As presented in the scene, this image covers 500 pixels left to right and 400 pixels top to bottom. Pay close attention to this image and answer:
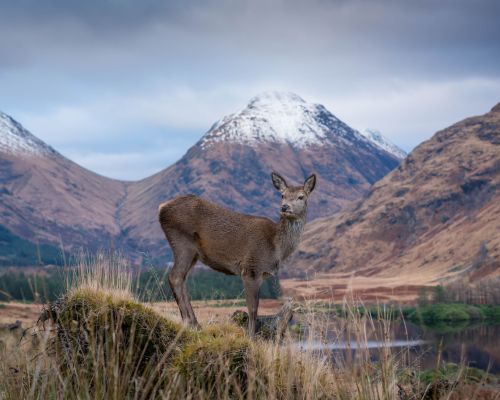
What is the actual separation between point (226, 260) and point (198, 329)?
1328 mm

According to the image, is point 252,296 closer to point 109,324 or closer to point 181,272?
point 181,272

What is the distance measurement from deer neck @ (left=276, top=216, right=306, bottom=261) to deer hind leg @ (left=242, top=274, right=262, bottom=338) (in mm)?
691

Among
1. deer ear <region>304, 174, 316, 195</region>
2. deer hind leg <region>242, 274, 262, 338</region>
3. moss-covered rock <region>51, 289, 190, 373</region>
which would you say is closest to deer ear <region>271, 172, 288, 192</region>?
deer ear <region>304, 174, 316, 195</region>

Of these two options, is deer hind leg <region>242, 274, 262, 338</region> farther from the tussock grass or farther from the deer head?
the deer head

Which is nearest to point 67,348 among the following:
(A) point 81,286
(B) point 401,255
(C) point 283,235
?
(A) point 81,286

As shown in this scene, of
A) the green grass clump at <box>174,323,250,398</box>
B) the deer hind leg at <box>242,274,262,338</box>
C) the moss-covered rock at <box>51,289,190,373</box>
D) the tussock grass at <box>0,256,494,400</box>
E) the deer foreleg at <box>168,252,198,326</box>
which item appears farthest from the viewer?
the deer foreleg at <box>168,252,198,326</box>

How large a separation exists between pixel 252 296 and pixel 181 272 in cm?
119

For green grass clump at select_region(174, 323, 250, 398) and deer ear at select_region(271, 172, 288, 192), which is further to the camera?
deer ear at select_region(271, 172, 288, 192)

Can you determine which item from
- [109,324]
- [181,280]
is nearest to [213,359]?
[109,324]

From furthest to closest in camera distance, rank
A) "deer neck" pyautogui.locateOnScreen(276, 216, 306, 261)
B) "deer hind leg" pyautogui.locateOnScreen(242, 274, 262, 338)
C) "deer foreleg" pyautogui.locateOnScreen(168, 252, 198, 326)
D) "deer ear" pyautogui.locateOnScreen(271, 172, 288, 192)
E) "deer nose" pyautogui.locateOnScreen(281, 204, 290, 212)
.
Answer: "deer ear" pyautogui.locateOnScreen(271, 172, 288, 192) < "deer neck" pyautogui.locateOnScreen(276, 216, 306, 261) < "deer nose" pyautogui.locateOnScreen(281, 204, 290, 212) < "deer foreleg" pyautogui.locateOnScreen(168, 252, 198, 326) < "deer hind leg" pyautogui.locateOnScreen(242, 274, 262, 338)

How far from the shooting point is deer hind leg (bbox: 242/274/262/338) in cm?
1101

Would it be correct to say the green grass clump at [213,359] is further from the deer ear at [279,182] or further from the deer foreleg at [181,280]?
the deer ear at [279,182]

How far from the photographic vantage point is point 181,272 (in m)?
11.5

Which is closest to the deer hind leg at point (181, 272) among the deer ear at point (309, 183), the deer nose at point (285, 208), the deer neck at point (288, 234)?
the deer neck at point (288, 234)
